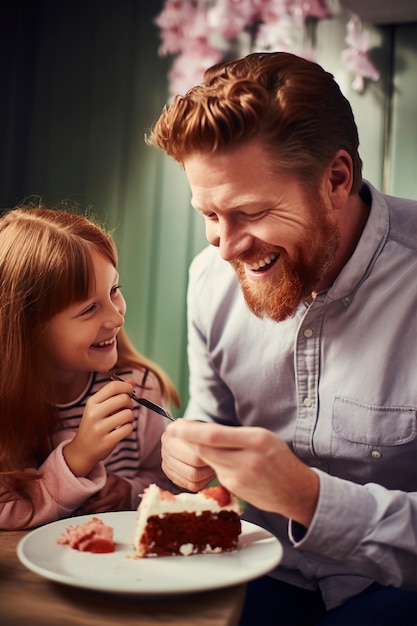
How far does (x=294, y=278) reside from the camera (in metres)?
1.42

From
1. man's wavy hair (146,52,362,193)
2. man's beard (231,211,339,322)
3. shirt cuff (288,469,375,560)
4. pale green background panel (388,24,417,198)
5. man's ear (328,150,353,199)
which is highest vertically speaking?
pale green background panel (388,24,417,198)

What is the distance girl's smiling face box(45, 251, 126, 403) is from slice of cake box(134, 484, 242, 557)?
452 mm

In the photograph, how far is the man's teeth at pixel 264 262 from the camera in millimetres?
1433

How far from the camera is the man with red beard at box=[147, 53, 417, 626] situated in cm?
133

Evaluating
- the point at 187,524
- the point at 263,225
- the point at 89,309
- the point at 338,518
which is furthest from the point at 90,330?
the point at 338,518

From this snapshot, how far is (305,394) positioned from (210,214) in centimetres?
41

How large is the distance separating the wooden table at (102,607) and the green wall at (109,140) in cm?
163

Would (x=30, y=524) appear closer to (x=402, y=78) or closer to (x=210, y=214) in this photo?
(x=210, y=214)

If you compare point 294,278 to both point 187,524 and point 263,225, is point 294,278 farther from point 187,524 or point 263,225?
point 187,524

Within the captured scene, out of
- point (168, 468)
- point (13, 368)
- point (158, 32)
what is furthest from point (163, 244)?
point (168, 468)

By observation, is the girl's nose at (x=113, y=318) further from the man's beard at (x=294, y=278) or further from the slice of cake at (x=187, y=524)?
the slice of cake at (x=187, y=524)

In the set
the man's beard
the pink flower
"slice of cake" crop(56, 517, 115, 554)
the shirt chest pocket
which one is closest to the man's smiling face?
the man's beard

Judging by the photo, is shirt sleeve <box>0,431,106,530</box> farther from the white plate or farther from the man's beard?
the man's beard

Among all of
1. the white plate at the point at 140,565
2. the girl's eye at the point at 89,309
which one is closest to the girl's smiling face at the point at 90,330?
the girl's eye at the point at 89,309
